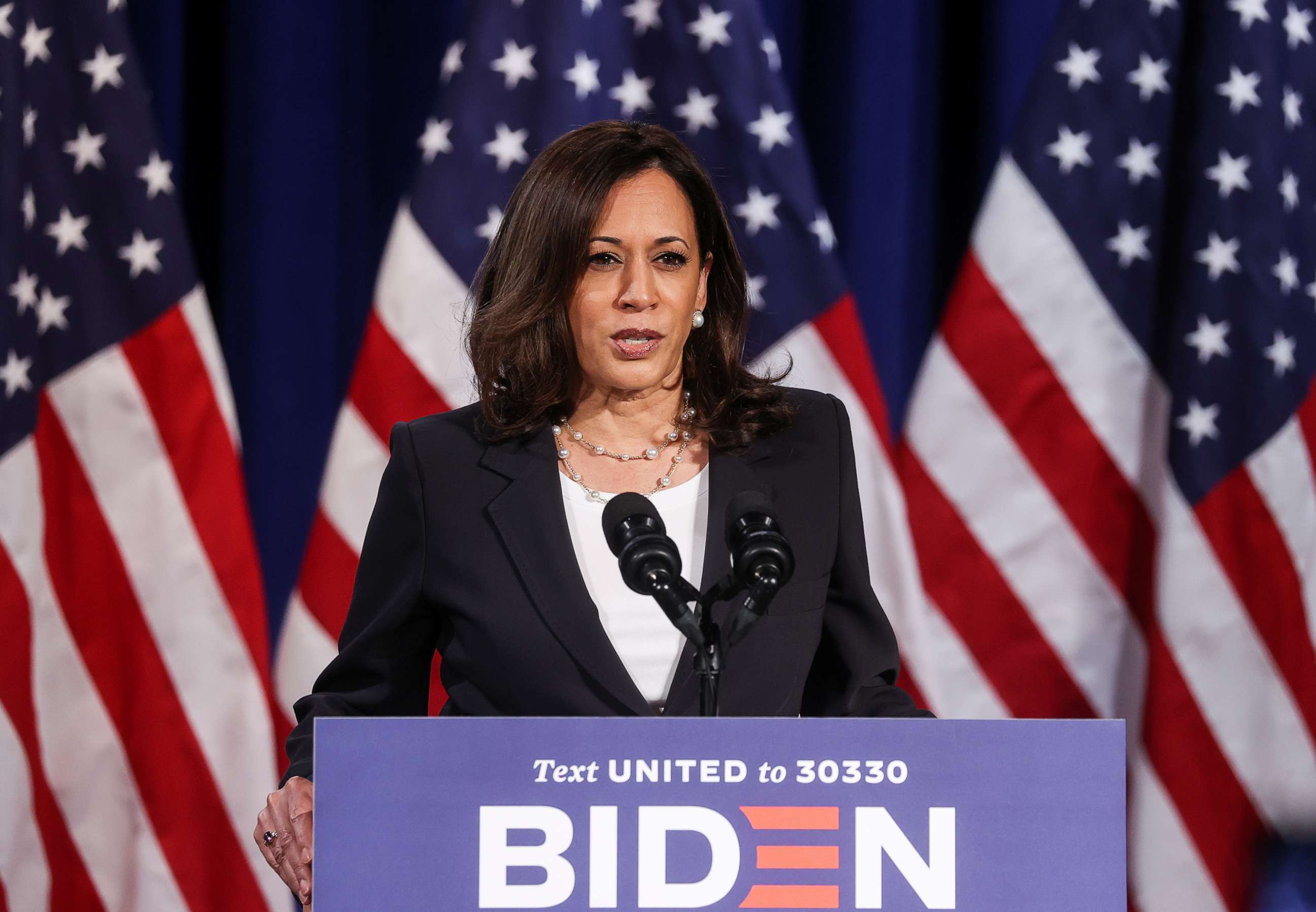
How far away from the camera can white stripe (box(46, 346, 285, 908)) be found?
9.39ft

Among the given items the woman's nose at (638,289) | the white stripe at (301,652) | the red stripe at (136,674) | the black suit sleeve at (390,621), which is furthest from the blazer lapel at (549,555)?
the red stripe at (136,674)

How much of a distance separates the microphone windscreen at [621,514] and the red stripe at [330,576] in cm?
175

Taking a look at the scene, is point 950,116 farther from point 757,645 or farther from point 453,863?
point 453,863

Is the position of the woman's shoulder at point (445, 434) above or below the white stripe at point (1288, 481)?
below

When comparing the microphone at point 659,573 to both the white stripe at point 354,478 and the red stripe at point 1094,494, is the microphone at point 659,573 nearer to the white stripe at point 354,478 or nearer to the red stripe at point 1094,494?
the white stripe at point 354,478

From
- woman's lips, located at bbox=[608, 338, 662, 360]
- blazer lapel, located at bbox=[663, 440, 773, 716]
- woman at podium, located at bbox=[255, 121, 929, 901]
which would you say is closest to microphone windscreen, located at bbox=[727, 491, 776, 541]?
blazer lapel, located at bbox=[663, 440, 773, 716]

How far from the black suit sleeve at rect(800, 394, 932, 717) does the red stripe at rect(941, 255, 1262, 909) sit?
1.33 meters

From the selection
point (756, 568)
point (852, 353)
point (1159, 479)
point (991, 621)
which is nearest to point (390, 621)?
point (756, 568)

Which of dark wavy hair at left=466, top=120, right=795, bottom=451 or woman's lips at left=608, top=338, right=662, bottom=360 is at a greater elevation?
dark wavy hair at left=466, top=120, right=795, bottom=451

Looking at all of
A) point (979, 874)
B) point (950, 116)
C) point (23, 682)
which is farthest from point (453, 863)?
point (950, 116)

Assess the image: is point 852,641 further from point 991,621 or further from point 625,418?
point 991,621

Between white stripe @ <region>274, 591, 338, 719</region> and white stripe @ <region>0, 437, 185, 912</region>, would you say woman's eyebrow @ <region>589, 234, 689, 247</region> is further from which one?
white stripe @ <region>0, 437, 185, 912</region>

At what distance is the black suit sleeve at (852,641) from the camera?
1673 mm

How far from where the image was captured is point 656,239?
5.65ft
